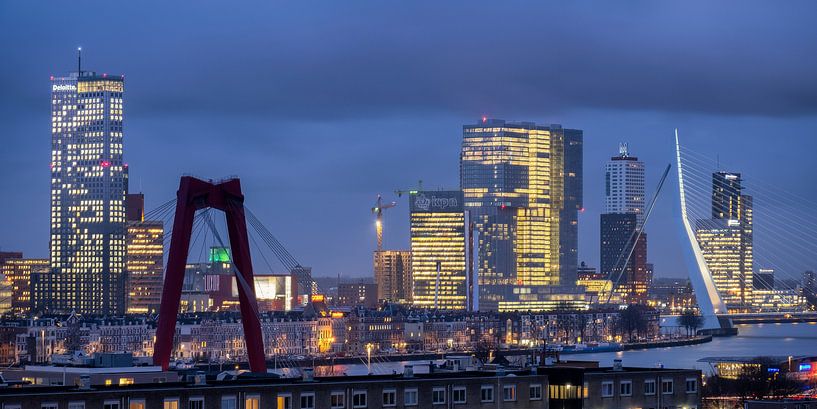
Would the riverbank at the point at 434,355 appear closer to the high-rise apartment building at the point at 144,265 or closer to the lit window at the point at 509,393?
the high-rise apartment building at the point at 144,265

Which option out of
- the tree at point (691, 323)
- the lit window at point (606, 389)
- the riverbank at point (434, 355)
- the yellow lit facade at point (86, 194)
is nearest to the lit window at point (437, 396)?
the lit window at point (606, 389)

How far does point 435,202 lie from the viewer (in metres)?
161

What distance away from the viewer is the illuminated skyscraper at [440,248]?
15975 centimetres

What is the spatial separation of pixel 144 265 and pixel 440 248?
30731 millimetres

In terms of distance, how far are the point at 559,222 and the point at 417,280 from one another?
21924 mm

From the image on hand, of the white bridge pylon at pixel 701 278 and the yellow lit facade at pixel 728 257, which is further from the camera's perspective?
the yellow lit facade at pixel 728 257

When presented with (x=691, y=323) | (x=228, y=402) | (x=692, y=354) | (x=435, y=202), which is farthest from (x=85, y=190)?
(x=228, y=402)

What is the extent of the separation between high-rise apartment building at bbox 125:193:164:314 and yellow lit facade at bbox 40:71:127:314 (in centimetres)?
119

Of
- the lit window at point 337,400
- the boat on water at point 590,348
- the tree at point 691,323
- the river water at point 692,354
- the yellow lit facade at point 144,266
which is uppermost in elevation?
the yellow lit facade at point 144,266

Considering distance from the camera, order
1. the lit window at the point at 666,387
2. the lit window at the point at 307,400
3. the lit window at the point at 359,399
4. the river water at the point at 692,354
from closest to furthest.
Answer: the lit window at the point at 307,400 < the lit window at the point at 359,399 < the lit window at the point at 666,387 < the river water at the point at 692,354

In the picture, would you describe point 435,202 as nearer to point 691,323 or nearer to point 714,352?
point 691,323

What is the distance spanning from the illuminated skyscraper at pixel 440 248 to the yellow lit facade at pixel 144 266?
2622 centimetres

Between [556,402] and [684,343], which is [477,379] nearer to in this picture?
[556,402]

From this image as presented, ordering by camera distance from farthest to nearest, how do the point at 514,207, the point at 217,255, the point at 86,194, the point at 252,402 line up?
the point at 514,207
the point at 217,255
the point at 86,194
the point at 252,402
